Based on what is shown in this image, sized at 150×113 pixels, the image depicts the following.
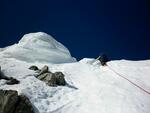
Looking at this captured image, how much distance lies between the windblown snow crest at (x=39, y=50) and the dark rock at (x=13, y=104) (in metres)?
14.7

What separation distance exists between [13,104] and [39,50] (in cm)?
1978

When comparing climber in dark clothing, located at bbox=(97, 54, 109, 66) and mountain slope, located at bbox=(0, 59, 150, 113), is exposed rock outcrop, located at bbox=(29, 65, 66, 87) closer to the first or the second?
mountain slope, located at bbox=(0, 59, 150, 113)

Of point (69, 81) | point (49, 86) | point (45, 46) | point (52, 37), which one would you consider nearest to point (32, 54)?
point (45, 46)

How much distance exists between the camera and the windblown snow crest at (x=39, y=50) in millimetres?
27675

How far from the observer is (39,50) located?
31.1 m

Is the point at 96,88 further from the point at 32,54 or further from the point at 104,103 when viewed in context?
the point at 32,54

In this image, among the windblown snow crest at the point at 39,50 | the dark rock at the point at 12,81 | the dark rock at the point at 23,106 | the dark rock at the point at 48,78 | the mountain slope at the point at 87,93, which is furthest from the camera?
the windblown snow crest at the point at 39,50

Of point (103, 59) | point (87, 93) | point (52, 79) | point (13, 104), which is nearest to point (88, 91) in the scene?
point (87, 93)

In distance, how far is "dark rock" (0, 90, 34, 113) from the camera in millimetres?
11492

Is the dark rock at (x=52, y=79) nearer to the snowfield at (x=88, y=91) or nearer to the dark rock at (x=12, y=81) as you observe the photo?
the snowfield at (x=88, y=91)

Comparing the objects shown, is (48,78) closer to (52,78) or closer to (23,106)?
(52,78)

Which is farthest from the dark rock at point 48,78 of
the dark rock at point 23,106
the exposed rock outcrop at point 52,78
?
the dark rock at point 23,106

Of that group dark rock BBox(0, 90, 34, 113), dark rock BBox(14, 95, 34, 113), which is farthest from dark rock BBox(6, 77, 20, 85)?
dark rock BBox(14, 95, 34, 113)

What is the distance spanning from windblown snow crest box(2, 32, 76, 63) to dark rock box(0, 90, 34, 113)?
14666 mm
